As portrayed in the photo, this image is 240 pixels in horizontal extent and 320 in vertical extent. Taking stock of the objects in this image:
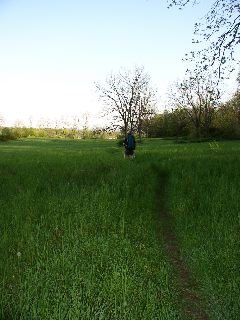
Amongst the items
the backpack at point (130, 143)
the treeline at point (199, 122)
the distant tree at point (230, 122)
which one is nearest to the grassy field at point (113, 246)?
the backpack at point (130, 143)

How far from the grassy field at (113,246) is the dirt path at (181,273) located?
0.39 ft

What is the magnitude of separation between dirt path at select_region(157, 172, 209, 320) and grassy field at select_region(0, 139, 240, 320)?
0.39ft

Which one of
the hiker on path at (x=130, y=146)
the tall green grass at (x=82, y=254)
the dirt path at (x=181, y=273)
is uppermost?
the hiker on path at (x=130, y=146)

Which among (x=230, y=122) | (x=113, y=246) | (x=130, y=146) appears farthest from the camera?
(x=230, y=122)

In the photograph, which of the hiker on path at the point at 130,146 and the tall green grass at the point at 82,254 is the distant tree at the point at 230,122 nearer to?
the hiker on path at the point at 130,146

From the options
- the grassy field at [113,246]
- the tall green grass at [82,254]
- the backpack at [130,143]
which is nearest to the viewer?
the tall green grass at [82,254]

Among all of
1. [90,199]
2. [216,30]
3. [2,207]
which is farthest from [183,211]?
[216,30]

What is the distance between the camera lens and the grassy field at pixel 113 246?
6809 millimetres

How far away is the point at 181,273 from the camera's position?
8.38 metres

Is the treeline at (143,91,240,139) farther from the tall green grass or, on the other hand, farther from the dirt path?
the dirt path

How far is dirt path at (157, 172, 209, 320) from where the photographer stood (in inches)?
270

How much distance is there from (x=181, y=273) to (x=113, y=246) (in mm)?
1824

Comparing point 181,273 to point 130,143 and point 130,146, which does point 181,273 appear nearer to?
point 130,146

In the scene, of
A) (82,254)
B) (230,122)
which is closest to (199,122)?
(230,122)
